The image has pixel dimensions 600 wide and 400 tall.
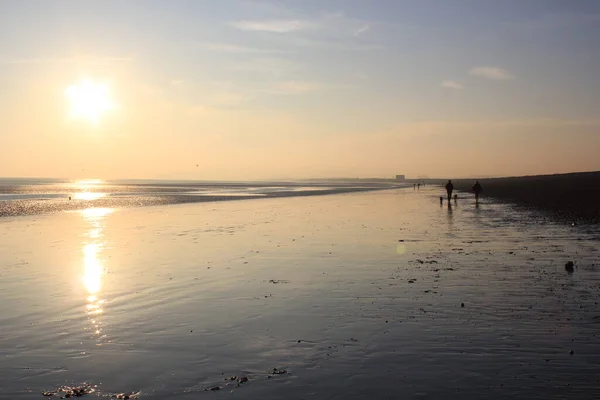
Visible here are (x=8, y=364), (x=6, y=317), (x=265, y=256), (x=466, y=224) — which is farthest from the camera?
(x=466, y=224)

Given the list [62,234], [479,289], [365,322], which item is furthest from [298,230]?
[365,322]

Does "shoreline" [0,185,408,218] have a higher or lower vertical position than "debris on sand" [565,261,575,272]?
higher

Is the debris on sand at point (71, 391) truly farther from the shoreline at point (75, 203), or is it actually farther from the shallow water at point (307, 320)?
the shoreline at point (75, 203)

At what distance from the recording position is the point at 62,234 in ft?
109

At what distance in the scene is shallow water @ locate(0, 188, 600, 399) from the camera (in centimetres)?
848

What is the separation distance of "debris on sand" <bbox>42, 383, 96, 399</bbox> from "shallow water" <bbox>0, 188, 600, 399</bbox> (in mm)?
153

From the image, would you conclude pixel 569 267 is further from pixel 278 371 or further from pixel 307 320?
pixel 278 371

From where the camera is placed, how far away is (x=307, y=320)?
40.3ft

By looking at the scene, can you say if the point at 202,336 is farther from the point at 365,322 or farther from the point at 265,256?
the point at 265,256

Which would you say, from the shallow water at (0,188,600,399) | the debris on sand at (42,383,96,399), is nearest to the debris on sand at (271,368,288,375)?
the shallow water at (0,188,600,399)

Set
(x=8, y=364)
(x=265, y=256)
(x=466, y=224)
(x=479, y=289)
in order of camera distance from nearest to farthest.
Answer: (x=8, y=364) → (x=479, y=289) → (x=265, y=256) → (x=466, y=224)

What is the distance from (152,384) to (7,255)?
18.8 meters

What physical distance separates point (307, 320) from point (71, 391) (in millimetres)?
5595

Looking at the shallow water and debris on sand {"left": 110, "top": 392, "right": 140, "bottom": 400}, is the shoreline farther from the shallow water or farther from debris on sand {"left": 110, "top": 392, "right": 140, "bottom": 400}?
debris on sand {"left": 110, "top": 392, "right": 140, "bottom": 400}
